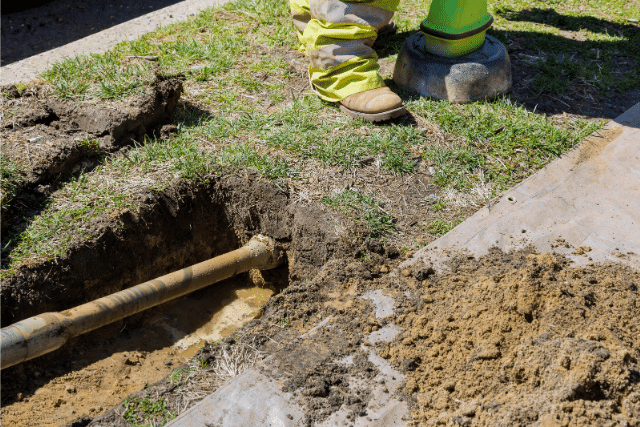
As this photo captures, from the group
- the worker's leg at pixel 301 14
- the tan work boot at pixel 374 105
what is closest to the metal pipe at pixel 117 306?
the tan work boot at pixel 374 105

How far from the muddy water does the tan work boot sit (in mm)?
1362

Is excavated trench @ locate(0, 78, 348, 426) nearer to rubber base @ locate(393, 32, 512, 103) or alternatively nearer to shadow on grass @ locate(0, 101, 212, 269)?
shadow on grass @ locate(0, 101, 212, 269)

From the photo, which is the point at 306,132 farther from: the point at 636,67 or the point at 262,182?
the point at 636,67

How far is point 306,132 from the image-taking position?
3.45 m

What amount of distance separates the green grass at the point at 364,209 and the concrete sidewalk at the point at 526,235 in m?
0.28

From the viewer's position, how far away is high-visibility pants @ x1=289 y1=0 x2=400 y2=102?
3.56 meters

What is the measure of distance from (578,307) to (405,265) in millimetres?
788

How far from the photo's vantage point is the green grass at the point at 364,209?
282 cm

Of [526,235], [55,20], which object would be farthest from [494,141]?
[55,20]

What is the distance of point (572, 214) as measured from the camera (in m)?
2.86

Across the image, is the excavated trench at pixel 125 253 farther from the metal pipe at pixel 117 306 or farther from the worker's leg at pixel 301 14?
the worker's leg at pixel 301 14

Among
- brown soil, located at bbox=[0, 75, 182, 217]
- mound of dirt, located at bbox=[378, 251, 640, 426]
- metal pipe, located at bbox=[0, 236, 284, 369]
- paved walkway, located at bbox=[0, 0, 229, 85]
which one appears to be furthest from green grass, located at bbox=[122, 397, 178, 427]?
paved walkway, located at bbox=[0, 0, 229, 85]

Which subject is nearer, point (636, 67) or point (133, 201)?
point (133, 201)

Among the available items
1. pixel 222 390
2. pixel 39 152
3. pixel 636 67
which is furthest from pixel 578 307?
pixel 636 67
